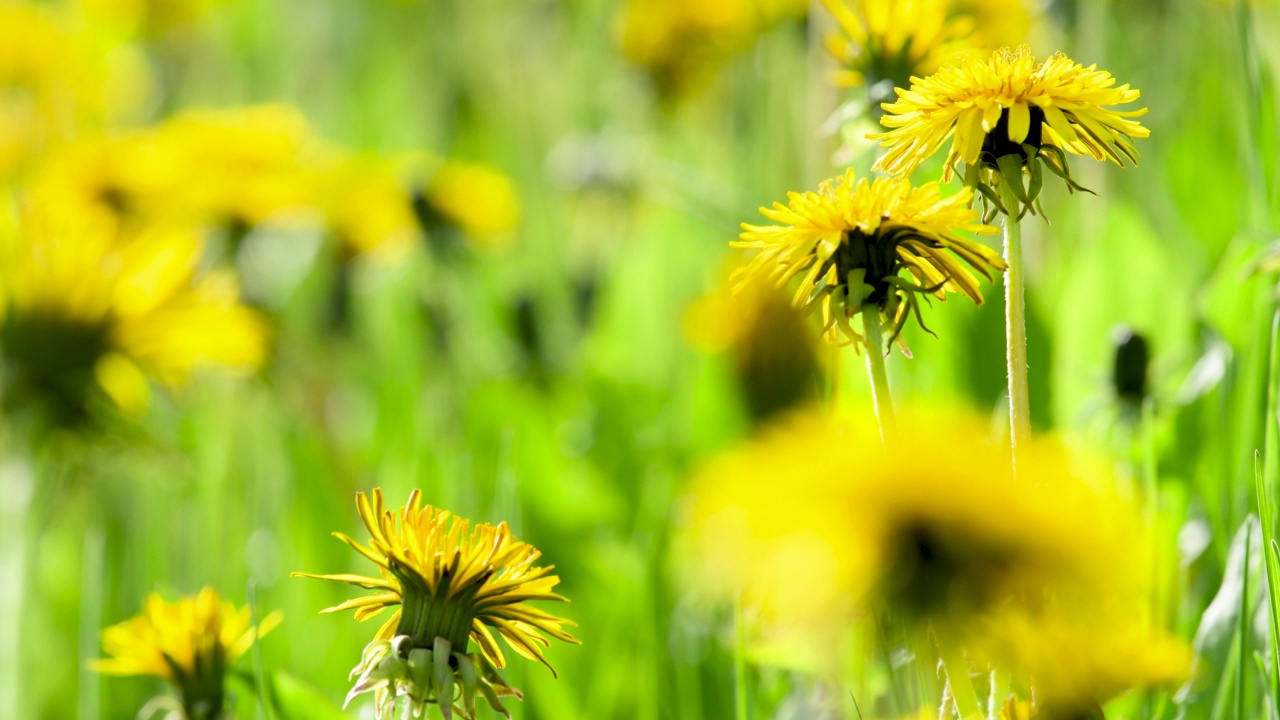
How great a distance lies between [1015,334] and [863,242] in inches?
1.8

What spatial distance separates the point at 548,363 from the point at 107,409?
1.47 ft

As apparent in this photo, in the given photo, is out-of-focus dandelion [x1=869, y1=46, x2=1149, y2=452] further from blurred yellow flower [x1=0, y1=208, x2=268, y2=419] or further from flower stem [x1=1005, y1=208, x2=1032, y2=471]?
blurred yellow flower [x1=0, y1=208, x2=268, y2=419]

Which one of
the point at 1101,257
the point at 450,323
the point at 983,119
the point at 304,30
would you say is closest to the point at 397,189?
the point at 450,323

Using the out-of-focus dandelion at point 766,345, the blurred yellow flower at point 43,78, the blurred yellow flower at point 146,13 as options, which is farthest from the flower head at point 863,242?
the blurred yellow flower at point 146,13

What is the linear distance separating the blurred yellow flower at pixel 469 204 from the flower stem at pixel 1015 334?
0.68m

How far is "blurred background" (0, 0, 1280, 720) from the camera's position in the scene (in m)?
0.56

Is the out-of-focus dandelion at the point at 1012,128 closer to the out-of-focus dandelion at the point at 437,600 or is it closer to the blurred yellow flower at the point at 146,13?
the out-of-focus dandelion at the point at 437,600

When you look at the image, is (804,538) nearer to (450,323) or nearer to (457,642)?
(457,642)

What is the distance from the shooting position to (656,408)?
928 mm

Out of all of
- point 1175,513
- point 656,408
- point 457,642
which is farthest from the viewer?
point 656,408

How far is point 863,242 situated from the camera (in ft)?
0.96

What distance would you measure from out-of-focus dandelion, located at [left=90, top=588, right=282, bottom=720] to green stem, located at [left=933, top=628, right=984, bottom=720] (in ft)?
0.69

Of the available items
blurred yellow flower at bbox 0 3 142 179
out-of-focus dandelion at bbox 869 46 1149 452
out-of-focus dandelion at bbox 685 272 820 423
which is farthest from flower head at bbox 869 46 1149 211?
blurred yellow flower at bbox 0 3 142 179

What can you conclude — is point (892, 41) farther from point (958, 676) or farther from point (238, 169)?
point (238, 169)
